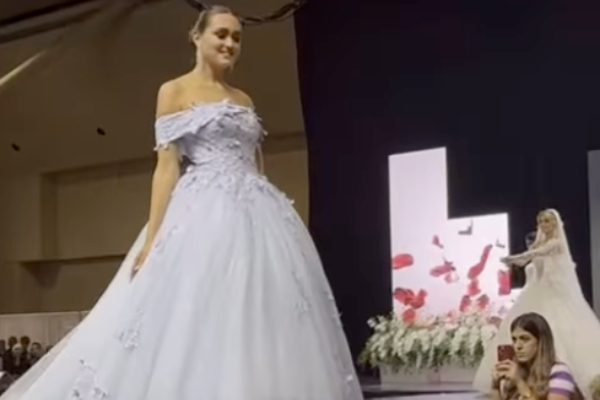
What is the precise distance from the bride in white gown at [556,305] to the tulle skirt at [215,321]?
10.3ft

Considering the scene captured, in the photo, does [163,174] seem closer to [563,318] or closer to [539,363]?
[539,363]

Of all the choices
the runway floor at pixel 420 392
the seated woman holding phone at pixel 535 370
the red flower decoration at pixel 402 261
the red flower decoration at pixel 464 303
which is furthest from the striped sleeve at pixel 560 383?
the red flower decoration at pixel 402 261

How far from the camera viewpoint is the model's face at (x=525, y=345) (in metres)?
3.67

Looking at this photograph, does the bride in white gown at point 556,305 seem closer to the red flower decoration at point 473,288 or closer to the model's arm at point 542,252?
the model's arm at point 542,252

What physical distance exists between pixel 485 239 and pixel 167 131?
563 centimetres

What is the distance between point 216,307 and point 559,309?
3697 mm

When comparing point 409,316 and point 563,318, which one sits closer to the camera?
point 563,318

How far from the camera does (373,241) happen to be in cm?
966

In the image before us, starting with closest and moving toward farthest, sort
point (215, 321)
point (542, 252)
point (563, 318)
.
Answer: point (215, 321) < point (563, 318) < point (542, 252)

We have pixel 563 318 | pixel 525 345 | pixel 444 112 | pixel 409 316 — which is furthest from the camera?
pixel 444 112

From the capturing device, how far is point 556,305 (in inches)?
250

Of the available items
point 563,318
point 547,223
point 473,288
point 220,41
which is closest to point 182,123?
point 220,41

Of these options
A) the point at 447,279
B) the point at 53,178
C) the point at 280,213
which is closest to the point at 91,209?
the point at 53,178

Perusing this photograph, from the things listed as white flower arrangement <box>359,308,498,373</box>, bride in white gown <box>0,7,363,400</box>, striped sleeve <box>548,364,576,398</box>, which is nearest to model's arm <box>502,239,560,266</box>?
white flower arrangement <box>359,308,498,373</box>
